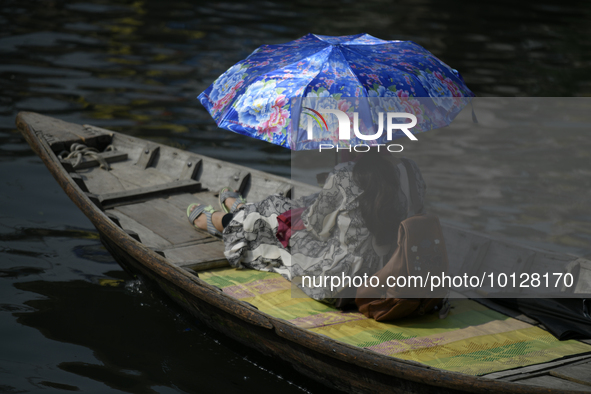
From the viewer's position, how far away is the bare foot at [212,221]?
188 inches

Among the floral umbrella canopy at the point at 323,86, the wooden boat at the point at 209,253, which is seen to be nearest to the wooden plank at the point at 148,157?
the wooden boat at the point at 209,253

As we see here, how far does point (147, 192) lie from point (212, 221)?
103 centimetres

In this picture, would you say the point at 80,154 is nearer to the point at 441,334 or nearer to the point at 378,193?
the point at 378,193

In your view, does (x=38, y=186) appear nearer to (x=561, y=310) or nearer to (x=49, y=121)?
(x=49, y=121)

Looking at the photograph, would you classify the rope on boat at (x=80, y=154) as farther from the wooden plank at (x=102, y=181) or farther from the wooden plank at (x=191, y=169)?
the wooden plank at (x=191, y=169)

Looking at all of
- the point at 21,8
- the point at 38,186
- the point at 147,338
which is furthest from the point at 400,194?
the point at 21,8

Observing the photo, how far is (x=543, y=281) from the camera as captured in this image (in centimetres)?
390

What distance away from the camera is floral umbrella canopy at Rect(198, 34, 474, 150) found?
320cm

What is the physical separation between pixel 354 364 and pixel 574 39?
1299 cm

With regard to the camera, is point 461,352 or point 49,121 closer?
point 461,352

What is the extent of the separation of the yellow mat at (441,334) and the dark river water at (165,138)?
367 millimetres

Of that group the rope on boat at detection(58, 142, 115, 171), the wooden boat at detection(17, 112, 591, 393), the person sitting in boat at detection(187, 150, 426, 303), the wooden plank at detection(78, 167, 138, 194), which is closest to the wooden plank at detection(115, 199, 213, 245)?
the wooden boat at detection(17, 112, 591, 393)

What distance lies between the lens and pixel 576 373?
3057mm

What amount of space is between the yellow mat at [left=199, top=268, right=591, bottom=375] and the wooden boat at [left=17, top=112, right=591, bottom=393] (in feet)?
0.51
